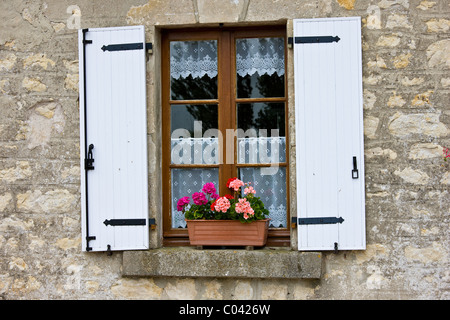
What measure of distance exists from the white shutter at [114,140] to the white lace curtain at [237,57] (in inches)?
13.8

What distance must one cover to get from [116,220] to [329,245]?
150cm

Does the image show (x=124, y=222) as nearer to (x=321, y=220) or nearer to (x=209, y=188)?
(x=209, y=188)

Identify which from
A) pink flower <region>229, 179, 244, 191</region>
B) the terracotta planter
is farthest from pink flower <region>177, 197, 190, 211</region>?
pink flower <region>229, 179, 244, 191</region>

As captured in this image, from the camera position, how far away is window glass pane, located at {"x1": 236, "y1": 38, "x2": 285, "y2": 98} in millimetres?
4547

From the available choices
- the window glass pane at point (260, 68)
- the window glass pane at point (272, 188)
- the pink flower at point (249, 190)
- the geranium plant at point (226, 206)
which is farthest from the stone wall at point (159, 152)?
the pink flower at point (249, 190)

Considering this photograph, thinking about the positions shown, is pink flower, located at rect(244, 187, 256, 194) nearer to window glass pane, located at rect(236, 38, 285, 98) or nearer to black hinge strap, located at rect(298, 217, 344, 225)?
black hinge strap, located at rect(298, 217, 344, 225)

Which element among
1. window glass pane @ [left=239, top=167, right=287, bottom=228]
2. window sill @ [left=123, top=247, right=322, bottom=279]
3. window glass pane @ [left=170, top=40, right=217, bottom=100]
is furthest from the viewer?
window glass pane @ [left=170, top=40, right=217, bottom=100]

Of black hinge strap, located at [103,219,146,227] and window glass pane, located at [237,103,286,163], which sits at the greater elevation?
window glass pane, located at [237,103,286,163]

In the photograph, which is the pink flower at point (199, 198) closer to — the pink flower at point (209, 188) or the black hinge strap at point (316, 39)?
the pink flower at point (209, 188)

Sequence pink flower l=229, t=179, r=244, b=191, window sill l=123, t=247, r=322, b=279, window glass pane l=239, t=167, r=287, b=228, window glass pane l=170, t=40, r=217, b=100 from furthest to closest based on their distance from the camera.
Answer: window glass pane l=170, t=40, r=217, b=100, window glass pane l=239, t=167, r=287, b=228, pink flower l=229, t=179, r=244, b=191, window sill l=123, t=247, r=322, b=279

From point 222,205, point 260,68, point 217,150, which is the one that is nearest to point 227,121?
point 217,150

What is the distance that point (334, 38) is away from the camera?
4270mm

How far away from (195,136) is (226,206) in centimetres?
65
